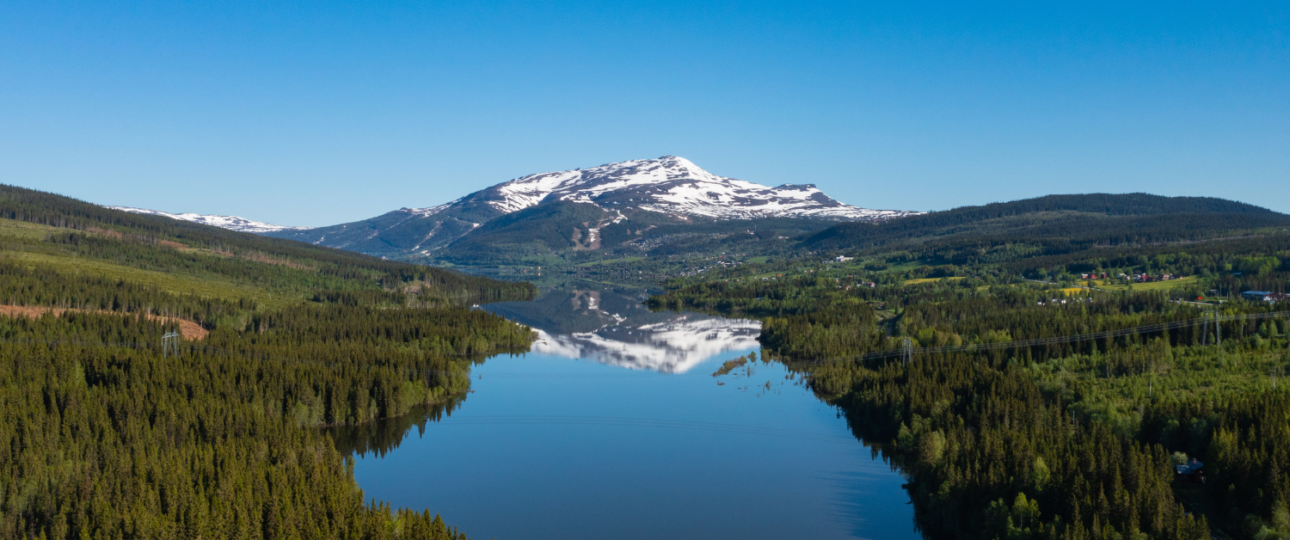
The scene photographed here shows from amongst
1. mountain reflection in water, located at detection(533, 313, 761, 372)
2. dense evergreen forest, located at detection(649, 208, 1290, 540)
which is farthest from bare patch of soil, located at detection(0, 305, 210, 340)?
dense evergreen forest, located at detection(649, 208, 1290, 540)

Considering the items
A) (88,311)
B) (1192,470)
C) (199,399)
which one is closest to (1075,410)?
(1192,470)

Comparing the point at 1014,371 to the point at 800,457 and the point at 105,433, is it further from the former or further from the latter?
the point at 105,433

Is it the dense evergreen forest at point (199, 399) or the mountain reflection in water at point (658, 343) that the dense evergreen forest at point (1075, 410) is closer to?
the mountain reflection in water at point (658, 343)

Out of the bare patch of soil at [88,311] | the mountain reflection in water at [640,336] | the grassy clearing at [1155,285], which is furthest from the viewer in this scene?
the grassy clearing at [1155,285]

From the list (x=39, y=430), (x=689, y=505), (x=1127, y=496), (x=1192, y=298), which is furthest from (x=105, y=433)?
(x=1192, y=298)

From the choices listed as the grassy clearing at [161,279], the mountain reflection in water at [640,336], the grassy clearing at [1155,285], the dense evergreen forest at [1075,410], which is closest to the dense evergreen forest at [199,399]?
the grassy clearing at [161,279]

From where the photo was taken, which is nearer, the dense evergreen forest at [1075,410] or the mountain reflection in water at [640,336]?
the dense evergreen forest at [1075,410]
